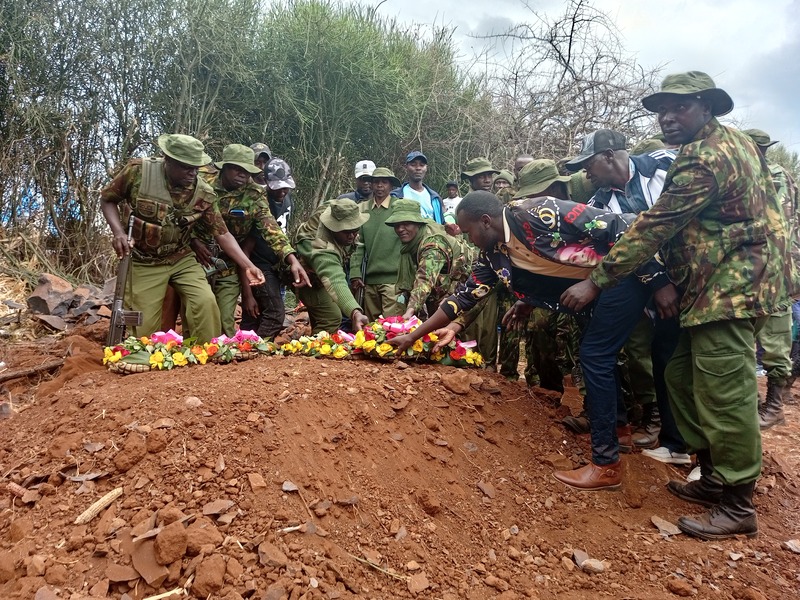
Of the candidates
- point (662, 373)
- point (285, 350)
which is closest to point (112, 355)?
point (285, 350)

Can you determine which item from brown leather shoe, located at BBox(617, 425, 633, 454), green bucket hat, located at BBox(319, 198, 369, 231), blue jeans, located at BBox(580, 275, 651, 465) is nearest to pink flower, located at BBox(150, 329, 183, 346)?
green bucket hat, located at BBox(319, 198, 369, 231)

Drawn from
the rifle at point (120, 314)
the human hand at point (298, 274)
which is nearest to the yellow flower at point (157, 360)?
the rifle at point (120, 314)

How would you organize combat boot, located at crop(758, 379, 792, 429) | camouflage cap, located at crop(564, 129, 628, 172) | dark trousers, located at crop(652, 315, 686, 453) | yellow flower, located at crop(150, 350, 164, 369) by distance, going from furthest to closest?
combat boot, located at crop(758, 379, 792, 429) → yellow flower, located at crop(150, 350, 164, 369) → camouflage cap, located at crop(564, 129, 628, 172) → dark trousers, located at crop(652, 315, 686, 453)

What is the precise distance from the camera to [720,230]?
2.67 meters

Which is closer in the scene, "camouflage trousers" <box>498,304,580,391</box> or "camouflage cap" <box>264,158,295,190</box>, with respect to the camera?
"camouflage trousers" <box>498,304,580,391</box>

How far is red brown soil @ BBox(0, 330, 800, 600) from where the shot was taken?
2.18m

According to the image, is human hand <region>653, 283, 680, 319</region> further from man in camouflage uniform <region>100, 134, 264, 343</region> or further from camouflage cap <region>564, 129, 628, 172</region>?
man in camouflage uniform <region>100, 134, 264, 343</region>

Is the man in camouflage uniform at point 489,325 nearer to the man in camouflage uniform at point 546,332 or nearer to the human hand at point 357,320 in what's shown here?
the man in camouflage uniform at point 546,332

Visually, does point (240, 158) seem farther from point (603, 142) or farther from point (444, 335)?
point (603, 142)

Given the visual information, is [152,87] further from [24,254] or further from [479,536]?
[479,536]

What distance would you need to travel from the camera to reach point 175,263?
4.91 metres

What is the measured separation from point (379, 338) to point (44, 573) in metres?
2.40

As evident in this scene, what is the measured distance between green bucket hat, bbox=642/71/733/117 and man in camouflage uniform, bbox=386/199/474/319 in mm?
2405

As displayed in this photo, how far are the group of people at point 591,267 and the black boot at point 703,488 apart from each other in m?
0.01
